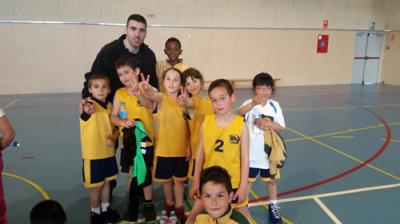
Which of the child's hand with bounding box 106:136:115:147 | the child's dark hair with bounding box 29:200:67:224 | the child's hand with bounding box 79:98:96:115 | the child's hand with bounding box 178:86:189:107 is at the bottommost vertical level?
the child's dark hair with bounding box 29:200:67:224

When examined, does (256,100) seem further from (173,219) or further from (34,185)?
(34,185)

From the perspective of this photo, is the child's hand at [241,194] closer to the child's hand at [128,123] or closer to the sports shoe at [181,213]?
the sports shoe at [181,213]

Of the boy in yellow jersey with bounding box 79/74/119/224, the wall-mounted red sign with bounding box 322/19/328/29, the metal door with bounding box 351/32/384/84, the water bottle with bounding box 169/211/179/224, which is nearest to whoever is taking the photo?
the boy in yellow jersey with bounding box 79/74/119/224

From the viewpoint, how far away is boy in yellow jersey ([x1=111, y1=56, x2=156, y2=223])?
115 inches

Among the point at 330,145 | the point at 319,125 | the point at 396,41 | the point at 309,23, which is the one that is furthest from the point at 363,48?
the point at 330,145

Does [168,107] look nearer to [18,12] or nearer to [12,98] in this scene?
[12,98]

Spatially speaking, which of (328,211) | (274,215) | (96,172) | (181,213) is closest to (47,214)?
(96,172)

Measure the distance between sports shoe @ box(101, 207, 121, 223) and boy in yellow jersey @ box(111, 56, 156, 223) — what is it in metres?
0.12

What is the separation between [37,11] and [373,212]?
1057cm

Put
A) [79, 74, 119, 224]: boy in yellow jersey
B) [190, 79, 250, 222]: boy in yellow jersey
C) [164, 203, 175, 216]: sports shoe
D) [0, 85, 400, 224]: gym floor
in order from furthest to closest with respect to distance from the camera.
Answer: [0, 85, 400, 224]: gym floor → [164, 203, 175, 216]: sports shoe → [79, 74, 119, 224]: boy in yellow jersey → [190, 79, 250, 222]: boy in yellow jersey

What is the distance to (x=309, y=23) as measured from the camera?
44.0ft

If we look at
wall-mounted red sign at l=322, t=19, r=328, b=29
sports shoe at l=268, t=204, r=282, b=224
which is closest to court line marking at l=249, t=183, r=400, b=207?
sports shoe at l=268, t=204, r=282, b=224

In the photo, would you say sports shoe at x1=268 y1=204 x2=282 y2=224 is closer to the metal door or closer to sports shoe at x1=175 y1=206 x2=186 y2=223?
sports shoe at x1=175 y1=206 x2=186 y2=223

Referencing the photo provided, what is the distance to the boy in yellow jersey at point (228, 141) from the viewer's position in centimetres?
239
